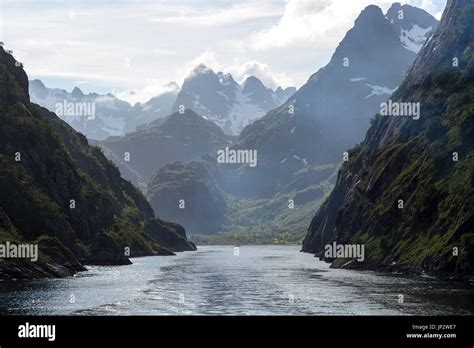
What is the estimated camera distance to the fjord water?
107625 millimetres

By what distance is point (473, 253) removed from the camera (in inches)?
6058

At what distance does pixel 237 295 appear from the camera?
13250 centimetres

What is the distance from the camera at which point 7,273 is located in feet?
497

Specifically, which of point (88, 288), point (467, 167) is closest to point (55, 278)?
point (88, 288)

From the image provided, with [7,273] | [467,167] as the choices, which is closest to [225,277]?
[7,273]

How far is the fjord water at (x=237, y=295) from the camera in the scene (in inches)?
4237

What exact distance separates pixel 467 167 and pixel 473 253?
121ft
